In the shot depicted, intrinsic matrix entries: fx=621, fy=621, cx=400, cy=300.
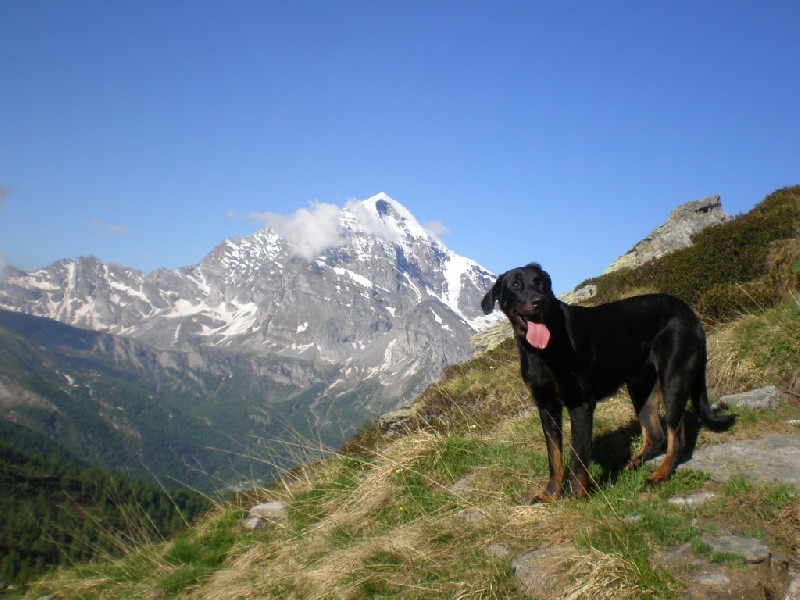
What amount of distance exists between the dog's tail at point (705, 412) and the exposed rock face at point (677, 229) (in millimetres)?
13501

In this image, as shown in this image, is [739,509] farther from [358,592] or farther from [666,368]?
[358,592]

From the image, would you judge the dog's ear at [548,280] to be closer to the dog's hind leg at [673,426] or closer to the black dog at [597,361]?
the black dog at [597,361]

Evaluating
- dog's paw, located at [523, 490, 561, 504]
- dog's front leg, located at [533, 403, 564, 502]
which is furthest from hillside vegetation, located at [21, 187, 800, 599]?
dog's front leg, located at [533, 403, 564, 502]

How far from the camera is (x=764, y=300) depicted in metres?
9.74

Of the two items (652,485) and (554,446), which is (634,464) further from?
(554,446)

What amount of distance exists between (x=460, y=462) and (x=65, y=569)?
693 cm

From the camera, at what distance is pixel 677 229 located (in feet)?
64.8

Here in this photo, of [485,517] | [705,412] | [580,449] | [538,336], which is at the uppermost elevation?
[538,336]

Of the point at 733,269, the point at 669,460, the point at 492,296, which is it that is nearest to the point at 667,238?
the point at 733,269

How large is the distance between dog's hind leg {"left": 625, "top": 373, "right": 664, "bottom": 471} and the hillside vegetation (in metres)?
0.32

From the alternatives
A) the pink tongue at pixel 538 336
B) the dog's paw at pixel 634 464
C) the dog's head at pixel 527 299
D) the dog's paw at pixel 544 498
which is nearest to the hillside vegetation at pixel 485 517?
the dog's paw at pixel 634 464

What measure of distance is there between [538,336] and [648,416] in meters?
1.89

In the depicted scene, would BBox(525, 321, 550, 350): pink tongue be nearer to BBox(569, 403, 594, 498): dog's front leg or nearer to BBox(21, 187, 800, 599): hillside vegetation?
BBox(569, 403, 594, 498): dog's front leg

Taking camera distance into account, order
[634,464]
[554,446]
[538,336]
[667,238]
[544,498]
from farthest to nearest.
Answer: [667,238] < [634,464] < [554,446] < [544,498] < [538,336]
